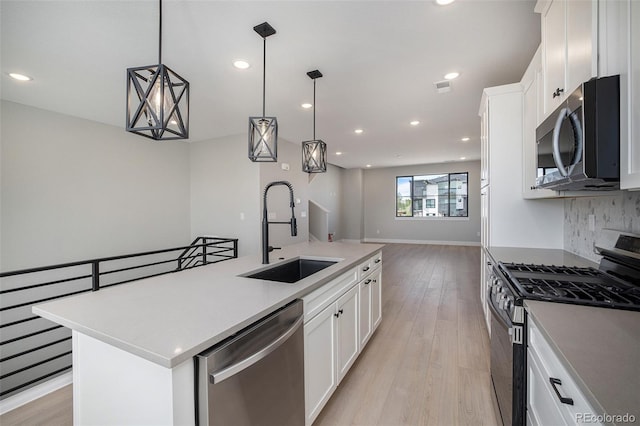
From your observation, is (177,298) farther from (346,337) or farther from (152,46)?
(152,46)

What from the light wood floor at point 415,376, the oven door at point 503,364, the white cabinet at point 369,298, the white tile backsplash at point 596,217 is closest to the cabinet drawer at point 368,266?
the white cabinet at point 369,298

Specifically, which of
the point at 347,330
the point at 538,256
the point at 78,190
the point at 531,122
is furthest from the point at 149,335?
the point at 78,190

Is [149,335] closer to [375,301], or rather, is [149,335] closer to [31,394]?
[31,394]

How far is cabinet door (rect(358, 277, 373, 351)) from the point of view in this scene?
2.24 meters

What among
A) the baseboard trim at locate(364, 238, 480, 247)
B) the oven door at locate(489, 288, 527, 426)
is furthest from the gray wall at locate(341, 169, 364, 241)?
the oven door at locate(489, 288, 527, 426)

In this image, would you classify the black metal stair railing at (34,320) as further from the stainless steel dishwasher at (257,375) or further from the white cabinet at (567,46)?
the white cabinet at (567,46)

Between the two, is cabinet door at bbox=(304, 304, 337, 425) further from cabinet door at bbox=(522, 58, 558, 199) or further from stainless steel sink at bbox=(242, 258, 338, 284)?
cabinet door at bbox=(522, 58, 558, 199)

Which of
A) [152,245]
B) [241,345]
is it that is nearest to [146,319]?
[241,345]

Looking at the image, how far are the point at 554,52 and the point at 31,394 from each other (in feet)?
13.2

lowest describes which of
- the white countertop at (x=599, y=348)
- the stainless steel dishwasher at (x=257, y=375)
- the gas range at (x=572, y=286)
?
the stainless steel dishwasher at (x=257, y=375)

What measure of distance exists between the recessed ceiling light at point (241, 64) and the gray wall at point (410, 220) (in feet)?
24.5

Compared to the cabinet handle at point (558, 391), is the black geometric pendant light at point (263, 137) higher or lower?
higher

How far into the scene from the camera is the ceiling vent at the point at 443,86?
2.84m

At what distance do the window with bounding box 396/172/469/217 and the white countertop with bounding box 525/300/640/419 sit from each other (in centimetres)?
816
